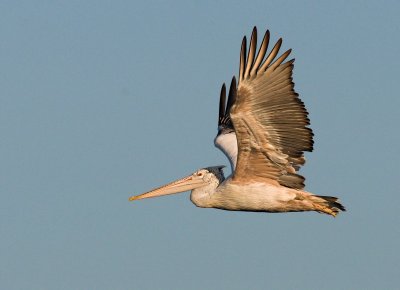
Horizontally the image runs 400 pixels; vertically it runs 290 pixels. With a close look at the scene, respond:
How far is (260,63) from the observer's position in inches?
713

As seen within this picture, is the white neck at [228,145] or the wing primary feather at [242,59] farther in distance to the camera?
the white neck at [228,145]

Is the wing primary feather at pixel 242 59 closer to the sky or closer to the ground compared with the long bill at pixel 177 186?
closer to the sky

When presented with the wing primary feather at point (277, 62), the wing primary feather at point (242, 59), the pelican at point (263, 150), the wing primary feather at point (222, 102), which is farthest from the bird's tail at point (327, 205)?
the wing primary feather at point (222, 102)

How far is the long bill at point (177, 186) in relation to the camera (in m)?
20.3

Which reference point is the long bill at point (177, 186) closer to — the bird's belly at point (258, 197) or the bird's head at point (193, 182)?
the bird's head at point (193, 182)

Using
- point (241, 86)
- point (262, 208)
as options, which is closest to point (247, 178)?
point (262, 208)

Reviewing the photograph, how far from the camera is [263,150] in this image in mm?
18609

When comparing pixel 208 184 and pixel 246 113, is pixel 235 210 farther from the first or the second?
pixel 246 113

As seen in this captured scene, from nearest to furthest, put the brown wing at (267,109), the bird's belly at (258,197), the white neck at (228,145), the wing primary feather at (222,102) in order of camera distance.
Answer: the brown wing at (267,109) → the bird's belly at (258,197) → the white neck at (228,145) → the wing primary feather at (222,102)

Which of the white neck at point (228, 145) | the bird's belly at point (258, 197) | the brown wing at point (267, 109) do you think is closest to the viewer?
the brown wing at point (267, 109)

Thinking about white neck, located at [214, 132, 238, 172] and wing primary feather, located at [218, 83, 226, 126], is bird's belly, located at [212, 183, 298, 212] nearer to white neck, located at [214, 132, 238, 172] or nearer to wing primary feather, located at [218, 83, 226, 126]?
white neck, located at [214, 132, 238, 172]

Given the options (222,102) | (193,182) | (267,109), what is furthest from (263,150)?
(222,102)

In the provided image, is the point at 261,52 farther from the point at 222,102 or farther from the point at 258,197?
the point at 222,102

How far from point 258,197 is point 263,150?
95 centimetres
